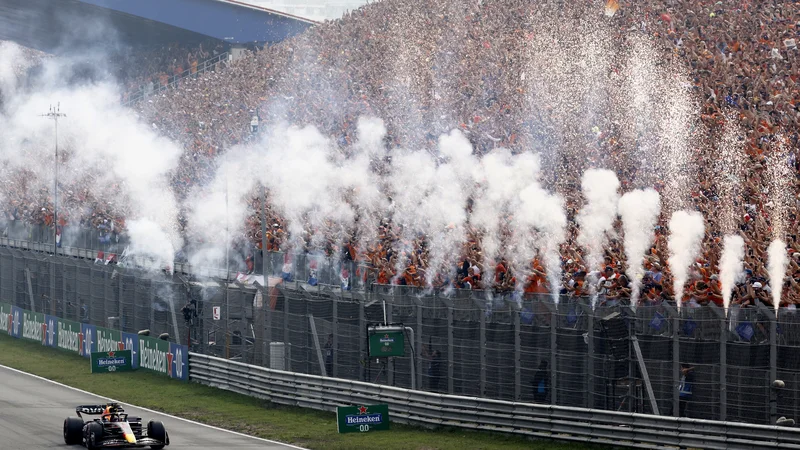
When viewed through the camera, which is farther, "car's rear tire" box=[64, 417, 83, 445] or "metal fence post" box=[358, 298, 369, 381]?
"metal fence post" box=[358, 298, 369, 381]

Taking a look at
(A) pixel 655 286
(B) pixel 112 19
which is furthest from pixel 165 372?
(B) pixel 112 19

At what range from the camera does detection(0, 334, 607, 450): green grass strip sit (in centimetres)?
2320

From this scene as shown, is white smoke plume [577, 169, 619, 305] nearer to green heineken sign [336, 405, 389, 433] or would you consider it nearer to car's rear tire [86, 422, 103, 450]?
green heineken sign [336, 405, 389, 433]

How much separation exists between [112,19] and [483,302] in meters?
54.6

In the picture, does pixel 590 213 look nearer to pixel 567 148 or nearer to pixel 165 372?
pixel 567 148

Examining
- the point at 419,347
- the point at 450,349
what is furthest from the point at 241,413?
the point at 450,349

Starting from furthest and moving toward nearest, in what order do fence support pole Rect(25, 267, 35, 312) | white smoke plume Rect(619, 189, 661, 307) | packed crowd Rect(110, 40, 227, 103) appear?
packed crowd Rect(110, 40, 227, 103)
fence support pole Rect(25, 267, 35, 312)
white smoke plume Rect(619, 189, 661, 307)

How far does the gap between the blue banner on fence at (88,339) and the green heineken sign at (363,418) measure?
1517cm

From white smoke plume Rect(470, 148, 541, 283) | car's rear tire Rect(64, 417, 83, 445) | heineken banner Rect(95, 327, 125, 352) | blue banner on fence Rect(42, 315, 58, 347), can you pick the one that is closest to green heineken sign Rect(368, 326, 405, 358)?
white smoke plume Rect(470, 148, 541, 283)

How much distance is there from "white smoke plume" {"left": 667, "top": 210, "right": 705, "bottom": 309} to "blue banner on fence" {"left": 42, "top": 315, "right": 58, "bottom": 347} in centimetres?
2153

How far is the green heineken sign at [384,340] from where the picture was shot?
24453mm

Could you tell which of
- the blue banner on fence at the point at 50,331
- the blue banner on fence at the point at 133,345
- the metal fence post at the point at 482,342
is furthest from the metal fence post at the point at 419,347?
the blue banner on fence at the point at 50,331

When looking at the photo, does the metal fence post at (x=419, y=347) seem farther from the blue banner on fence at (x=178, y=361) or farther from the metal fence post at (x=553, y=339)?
the blue banner on fence at (x=178, y=361)

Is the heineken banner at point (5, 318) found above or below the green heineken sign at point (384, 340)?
below
